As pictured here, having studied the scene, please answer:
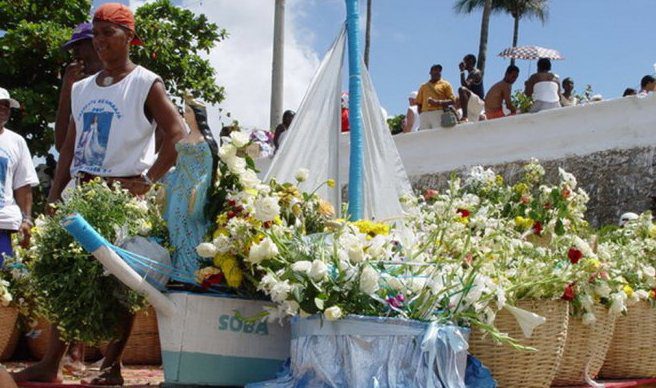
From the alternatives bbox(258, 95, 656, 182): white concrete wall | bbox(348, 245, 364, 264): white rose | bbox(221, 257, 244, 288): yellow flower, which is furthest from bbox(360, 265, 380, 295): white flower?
bbox(258, 95, 656, 182): white concrete wall

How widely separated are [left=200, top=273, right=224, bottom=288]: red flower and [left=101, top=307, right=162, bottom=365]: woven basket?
5.44 feet

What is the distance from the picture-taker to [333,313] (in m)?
3.12

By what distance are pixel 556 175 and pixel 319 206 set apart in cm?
678

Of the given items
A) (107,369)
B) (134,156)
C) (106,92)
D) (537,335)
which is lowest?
(107,369)

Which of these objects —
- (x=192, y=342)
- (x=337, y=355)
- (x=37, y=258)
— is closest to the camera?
(x=337, y=355)

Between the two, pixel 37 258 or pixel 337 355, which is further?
pixel 37 258

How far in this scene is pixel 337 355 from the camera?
3.23 metres

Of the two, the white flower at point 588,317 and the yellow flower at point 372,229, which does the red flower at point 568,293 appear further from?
the yellow flower at point 372,229

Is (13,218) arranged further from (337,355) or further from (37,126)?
(37,126)

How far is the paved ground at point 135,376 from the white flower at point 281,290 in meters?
1.11

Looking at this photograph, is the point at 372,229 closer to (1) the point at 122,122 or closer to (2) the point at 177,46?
(1) the point at 122,122

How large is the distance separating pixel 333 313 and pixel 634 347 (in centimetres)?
218

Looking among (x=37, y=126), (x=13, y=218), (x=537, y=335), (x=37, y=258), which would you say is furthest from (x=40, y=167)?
(x=537, y=335)

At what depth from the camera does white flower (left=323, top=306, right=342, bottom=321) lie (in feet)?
10.2
